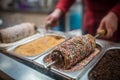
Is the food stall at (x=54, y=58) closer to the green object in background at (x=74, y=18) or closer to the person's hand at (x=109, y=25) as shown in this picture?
the person's hand at (x=109, y=25)

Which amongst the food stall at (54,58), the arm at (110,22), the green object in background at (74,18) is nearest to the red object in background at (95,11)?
the arm at (110,22)

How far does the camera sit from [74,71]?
2.14ft

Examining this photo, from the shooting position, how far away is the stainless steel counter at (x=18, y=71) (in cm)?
65

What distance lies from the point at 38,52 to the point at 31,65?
0.13 meters

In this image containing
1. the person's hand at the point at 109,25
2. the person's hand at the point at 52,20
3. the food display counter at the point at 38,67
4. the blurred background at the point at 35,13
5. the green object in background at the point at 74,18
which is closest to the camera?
the food display counter at the point at 38,67

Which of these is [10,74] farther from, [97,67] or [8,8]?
[8,8]

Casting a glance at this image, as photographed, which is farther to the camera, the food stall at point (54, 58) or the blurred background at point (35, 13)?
the blurred background at point (35, 13)

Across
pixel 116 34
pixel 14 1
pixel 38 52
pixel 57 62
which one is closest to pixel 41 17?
pixel 14 1

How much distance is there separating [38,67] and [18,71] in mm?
84

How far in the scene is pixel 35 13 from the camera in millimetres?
2502

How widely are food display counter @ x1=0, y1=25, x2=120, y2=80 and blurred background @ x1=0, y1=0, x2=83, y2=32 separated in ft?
5.24

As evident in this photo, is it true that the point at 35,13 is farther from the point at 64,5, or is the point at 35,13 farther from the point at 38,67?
the point at 38,67

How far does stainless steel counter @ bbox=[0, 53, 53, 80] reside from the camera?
646 millimetres

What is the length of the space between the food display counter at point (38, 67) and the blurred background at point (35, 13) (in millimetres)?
1598
